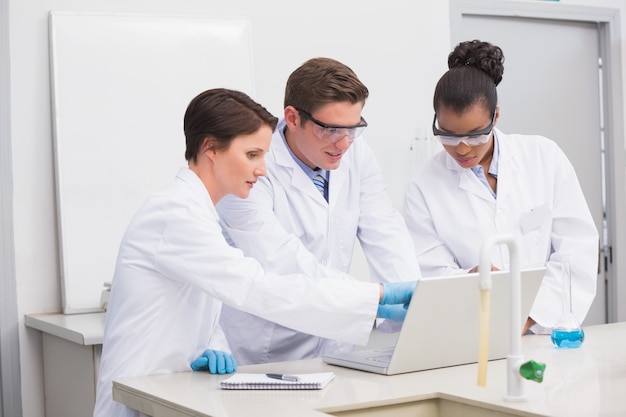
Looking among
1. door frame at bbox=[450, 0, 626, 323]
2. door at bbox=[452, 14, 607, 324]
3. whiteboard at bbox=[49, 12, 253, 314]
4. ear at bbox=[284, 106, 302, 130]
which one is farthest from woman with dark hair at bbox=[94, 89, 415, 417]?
door frame at bbox=[450, 0, 626, 323]

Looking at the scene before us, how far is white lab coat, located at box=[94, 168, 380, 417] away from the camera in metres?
1.84

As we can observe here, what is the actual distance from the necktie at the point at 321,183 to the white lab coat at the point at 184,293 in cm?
52

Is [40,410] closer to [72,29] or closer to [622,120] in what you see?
[72,29]

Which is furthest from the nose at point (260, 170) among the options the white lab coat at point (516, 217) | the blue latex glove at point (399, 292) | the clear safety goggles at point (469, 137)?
the white lab coat at point (516, 217)

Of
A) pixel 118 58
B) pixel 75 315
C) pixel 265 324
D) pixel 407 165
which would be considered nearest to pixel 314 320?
pixel 265 324

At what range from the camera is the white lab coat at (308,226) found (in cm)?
222

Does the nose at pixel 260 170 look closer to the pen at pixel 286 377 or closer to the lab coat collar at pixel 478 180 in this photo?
the pen at pixel 286 377

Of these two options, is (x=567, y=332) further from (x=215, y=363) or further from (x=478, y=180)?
(x=215, y=363)

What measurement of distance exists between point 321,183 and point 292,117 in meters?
0.25

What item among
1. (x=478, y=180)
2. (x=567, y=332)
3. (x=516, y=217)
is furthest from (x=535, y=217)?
(x=567, y=332)

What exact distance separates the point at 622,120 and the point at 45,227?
2767 millimetres

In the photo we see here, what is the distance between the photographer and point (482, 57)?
245 cm

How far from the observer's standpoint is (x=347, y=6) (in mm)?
3729

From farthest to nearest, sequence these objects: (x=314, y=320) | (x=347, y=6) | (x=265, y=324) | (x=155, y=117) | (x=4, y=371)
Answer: (x=347, y=6), (x=155, y=117), (x=4, y=371), (x=265, y=324), (x=314, y=320)
